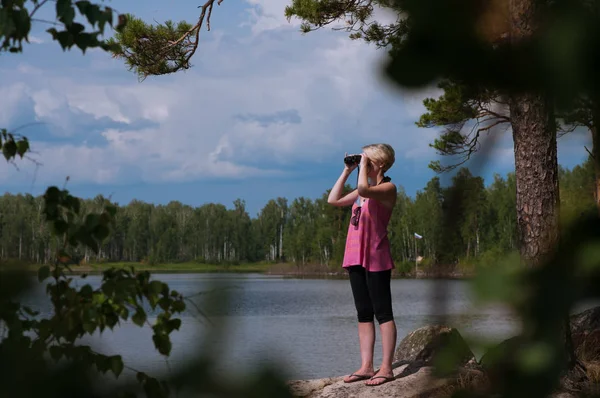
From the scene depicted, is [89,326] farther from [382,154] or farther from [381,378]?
[381,378]

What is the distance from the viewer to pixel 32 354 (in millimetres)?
366

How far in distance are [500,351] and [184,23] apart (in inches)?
419

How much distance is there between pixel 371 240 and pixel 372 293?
379 millimetres

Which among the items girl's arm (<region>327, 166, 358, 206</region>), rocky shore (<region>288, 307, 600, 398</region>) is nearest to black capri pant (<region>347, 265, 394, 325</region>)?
rocky shore (<region>288, 307, 600, 398</region>)

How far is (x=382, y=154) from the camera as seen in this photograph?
5.16 m

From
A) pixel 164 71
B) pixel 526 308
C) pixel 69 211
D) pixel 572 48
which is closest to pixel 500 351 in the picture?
pixel 526 308

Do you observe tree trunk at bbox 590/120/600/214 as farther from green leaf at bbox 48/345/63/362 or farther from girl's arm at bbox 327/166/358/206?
girl's arm at bbox 327/166/358/206

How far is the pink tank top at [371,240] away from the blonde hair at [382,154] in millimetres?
271

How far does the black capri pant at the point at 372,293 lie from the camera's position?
5.17 metres

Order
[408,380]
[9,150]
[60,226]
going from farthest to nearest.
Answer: [408,380], [9,150], [60,226]

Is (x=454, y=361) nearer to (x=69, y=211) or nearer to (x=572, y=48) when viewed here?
(x=572, y=48)

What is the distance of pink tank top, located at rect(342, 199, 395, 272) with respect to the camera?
5.17 metres

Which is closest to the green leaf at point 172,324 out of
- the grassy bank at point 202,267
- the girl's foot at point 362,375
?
the grassy bank at point 202,267

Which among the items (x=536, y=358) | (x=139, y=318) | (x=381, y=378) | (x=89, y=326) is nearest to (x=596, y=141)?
(x=536, y=358)
